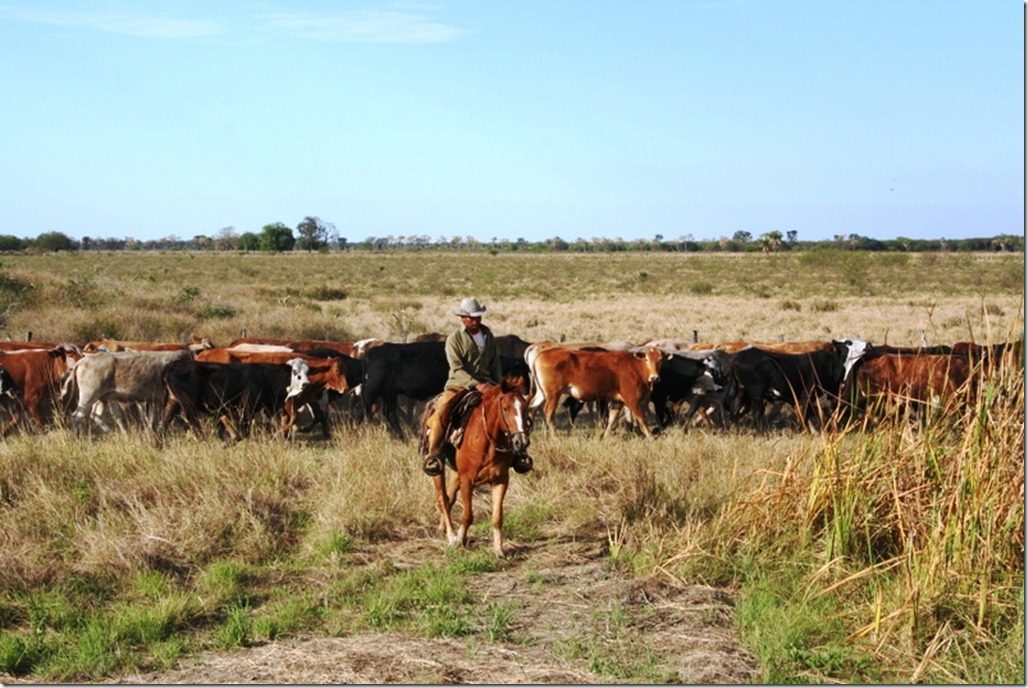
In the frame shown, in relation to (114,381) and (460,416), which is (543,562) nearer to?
(460,416)

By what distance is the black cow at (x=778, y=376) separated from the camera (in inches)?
593

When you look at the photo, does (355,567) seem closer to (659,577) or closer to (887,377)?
(659,577)

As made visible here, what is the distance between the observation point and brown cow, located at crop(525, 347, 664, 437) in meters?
14.5

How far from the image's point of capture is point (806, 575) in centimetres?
771

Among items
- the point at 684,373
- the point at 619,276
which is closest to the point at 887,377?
the point at 684,373

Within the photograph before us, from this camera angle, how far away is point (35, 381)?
14.2 metres

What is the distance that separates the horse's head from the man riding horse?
462 mm

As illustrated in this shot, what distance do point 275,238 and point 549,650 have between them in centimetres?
11990

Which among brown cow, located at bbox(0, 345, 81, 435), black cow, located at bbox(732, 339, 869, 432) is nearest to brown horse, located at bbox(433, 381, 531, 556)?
black cow, located at bbox(732, 339, 869, 432)

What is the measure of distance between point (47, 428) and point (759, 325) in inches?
860

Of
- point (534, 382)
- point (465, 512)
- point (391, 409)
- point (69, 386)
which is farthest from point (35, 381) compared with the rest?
point (465, 512)

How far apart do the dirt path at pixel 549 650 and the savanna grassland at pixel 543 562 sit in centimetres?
2

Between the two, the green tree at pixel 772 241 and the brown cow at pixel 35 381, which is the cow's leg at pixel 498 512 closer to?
the brown cow at pixel 35 381

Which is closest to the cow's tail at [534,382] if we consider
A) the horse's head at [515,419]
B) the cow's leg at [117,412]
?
the cow's leg at [117,412]
